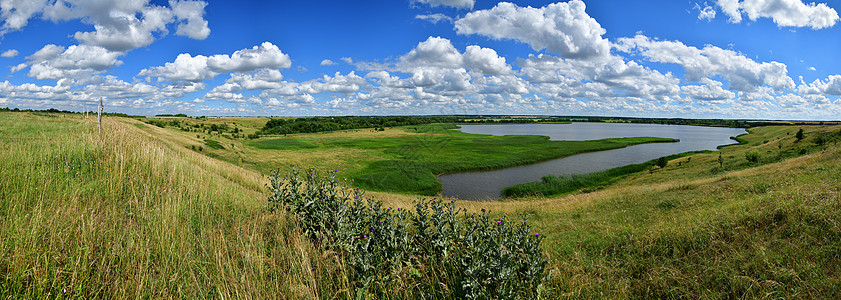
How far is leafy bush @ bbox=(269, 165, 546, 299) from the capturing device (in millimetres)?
3307

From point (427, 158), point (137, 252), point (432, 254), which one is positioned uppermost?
point (137, 252)

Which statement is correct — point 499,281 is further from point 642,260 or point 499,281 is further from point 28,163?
point 28,163

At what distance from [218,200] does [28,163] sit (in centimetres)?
424

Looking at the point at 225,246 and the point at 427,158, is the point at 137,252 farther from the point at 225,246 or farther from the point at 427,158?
the point at 427,158

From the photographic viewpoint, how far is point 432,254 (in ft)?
13.7

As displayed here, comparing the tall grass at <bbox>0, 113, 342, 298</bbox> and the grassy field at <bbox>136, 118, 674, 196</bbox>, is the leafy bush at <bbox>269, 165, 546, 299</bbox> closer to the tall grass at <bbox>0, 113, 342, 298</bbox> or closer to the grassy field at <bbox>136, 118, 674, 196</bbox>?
the tall grass at <bbox>0, 113, 342, 298</bbox>

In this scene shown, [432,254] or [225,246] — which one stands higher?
[225,246]

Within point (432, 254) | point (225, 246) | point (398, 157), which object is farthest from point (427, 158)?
point (225, 246)

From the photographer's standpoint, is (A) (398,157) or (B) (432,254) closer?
(B) (432,254)

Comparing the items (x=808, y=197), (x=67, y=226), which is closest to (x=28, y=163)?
(x=67, y=226)

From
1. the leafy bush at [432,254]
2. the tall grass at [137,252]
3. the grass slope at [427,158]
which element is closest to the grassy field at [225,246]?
the tall grass at [137,252]

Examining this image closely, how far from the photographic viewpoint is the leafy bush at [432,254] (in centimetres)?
331

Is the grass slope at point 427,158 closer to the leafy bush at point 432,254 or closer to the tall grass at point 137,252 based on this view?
the leafy bush at point 432,254

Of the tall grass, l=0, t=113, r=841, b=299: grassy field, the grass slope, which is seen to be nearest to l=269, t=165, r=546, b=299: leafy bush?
l=0, t=113, r=841, b=299: grassy field
